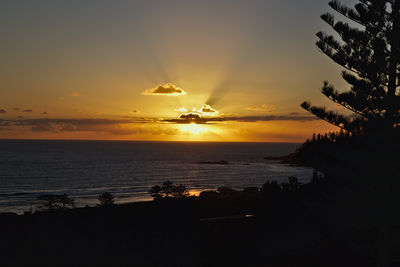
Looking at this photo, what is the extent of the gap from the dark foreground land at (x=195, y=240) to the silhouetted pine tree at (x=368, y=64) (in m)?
3.65

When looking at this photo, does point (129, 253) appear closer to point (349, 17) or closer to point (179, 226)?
point (179, 226)

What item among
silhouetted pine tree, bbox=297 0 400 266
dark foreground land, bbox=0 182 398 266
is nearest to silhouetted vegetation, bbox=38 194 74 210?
dark foreground land, bbox=0 182 398 266

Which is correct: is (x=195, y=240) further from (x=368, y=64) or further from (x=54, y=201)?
(x=54, y=201)

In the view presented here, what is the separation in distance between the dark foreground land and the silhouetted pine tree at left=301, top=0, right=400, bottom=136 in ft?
12.0

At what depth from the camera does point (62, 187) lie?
53312 millimetres

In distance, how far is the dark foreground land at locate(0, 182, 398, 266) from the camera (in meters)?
12.5

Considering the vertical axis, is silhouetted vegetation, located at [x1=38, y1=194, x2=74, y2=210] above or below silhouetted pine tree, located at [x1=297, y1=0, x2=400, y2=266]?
below

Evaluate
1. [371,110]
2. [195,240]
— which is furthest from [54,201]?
[371,110]

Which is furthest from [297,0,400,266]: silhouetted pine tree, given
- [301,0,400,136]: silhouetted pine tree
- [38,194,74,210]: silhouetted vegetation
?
Answer: [38,194,74,210]: silhouetted vegetation

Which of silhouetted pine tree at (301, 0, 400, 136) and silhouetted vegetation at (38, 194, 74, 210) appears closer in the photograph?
silhouetted pine tree at (301, 0, 400, 136)

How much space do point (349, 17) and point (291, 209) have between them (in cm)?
972

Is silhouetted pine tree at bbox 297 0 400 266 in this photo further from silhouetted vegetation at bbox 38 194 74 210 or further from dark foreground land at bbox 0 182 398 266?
silhouetted vegetation at bbox 38 194 74 210

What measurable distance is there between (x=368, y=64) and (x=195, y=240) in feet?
30.6

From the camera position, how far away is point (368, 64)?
11.1 meters
